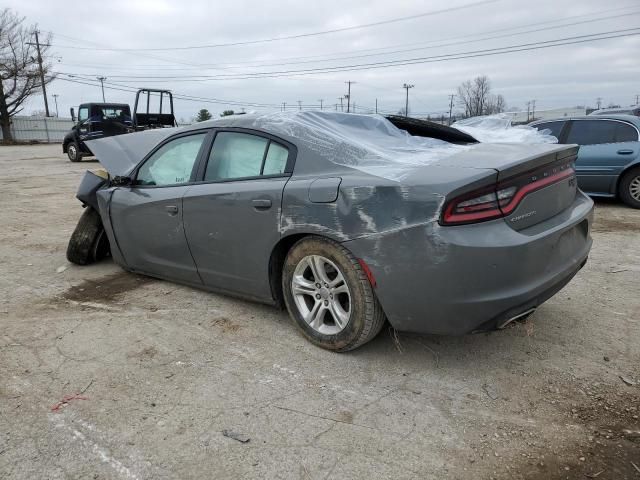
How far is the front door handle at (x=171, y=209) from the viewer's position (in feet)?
12.6

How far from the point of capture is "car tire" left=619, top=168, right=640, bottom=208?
24.8ft

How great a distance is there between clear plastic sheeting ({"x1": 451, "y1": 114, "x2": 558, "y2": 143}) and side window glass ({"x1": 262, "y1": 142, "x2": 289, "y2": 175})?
1.72 metres

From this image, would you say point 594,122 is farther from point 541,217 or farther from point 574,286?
point 541,217

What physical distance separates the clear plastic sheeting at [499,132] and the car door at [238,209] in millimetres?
1830

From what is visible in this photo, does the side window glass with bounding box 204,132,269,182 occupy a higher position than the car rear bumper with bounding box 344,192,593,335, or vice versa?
the side window glass with bounding box 204,132,269,182

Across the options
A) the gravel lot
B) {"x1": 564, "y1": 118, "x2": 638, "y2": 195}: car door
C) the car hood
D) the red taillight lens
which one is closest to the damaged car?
the red taillight lens

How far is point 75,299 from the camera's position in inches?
165

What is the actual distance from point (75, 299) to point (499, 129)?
4.17 metres

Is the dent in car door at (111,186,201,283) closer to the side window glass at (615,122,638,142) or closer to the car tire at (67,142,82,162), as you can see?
the side window glass at (615,122,638,142)

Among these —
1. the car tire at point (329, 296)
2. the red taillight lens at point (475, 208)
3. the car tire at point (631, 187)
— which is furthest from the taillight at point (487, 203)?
the car tire at point (631, 187)

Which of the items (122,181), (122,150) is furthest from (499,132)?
(122,150)

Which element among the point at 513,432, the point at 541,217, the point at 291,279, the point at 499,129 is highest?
the point at 499,129

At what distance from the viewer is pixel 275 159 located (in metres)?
3.29

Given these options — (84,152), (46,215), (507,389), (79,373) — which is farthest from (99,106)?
(507,389)
